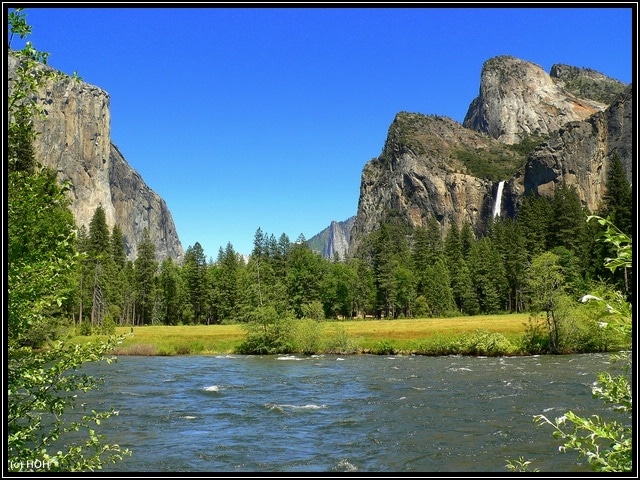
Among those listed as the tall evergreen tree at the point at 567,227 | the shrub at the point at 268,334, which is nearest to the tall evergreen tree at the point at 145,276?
the shrub at the point at 268,334

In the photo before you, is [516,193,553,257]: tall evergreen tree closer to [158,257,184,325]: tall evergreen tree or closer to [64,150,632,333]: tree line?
[64,150,632,333]: tree line

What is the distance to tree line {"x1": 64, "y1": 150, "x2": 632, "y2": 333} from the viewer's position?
9144 cm

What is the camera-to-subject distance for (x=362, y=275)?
105625 millimetres

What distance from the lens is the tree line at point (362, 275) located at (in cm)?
9144

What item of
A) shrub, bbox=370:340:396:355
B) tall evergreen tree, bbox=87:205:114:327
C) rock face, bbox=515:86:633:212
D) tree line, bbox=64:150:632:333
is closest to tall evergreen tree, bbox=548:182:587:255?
tree line, bbox=64:150:632:333

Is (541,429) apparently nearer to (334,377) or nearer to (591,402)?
(591,402)

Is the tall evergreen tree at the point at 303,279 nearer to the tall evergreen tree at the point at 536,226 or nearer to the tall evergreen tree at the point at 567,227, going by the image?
the tall evergreen tree at the point at 536,226

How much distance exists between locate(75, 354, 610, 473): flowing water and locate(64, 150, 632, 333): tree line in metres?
49.0

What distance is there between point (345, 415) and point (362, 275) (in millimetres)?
82461

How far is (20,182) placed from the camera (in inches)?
333

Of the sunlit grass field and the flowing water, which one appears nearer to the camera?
the flowing water

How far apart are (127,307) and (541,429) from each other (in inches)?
3690

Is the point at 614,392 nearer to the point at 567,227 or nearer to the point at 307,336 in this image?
the point at 307,336

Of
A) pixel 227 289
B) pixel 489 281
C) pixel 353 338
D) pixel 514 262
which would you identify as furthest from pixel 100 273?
pixel 514 262
